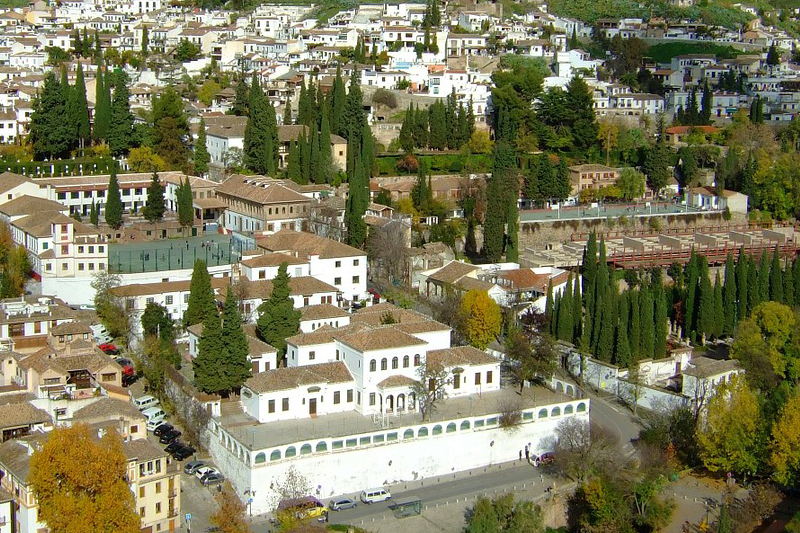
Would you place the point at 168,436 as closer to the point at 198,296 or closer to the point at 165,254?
the point at 198,296

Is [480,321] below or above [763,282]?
below

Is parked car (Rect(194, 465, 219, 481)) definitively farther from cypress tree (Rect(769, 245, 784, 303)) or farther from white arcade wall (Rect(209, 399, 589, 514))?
cypress tree (Rect(769, 245, 784, 303))

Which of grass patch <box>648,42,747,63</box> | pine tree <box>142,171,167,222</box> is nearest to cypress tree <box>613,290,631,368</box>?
pine tree <box>142,171,167,222</box>

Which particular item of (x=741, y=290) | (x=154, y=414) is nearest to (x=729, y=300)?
(x=741, y=290)

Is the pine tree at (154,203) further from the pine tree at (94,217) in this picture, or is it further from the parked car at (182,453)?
the parked car at (182,453)

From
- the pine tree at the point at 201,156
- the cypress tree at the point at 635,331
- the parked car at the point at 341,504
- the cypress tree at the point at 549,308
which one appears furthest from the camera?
the pine tree at the point at 201,156

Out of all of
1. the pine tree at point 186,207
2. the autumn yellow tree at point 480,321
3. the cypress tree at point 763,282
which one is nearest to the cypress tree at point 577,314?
the autumn yellow tree at point 480,321
